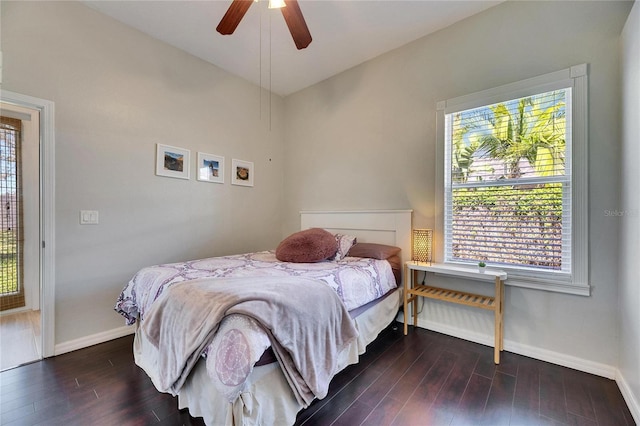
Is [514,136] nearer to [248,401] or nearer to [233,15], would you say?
[233,15]

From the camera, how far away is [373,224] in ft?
10.2

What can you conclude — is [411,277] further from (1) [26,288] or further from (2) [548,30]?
(1) [26,288]

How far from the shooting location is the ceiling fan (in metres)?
1.66

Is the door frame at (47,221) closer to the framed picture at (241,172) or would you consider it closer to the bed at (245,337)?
the bed at (245,337)

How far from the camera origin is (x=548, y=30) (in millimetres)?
2117

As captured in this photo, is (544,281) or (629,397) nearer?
(629,397)

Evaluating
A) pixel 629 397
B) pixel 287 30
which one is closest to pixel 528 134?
pixel 629 397

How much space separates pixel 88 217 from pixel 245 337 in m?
2.15

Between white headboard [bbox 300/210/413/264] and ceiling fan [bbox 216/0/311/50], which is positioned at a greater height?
ceiling fan [bbox 216/0/311/50]

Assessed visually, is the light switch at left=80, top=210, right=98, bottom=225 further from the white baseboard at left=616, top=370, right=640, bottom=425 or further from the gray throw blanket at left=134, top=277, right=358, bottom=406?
the white baseboard at left=616, top=370, right=640, bottom=425

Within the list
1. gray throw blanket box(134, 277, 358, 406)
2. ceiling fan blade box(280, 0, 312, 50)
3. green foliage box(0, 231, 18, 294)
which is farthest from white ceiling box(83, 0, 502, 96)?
green foliage box(0, 231, 18, 294)

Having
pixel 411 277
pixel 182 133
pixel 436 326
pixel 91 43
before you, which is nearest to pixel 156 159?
pixel 182 133

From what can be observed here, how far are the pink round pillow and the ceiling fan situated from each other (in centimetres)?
166

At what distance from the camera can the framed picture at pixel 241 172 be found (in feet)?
11.4
